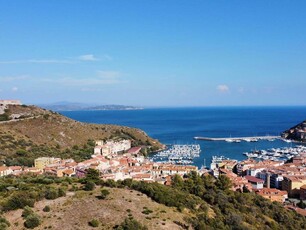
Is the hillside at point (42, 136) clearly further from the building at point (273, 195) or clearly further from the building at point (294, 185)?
the building at point (294, 185)

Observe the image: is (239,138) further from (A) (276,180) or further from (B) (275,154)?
(A) (276,180)

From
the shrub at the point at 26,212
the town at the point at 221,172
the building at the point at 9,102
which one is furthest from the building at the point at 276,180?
the building at the point at 9,102

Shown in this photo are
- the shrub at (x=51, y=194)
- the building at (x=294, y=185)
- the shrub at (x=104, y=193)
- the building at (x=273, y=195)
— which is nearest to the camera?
the shrub at (x=51, y=194)

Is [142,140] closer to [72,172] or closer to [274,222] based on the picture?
[72,172]

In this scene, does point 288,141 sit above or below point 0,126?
below

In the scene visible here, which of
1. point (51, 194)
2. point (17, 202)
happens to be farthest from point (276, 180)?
point (17, 202)

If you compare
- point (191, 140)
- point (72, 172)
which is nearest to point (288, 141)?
point (191, 140)
